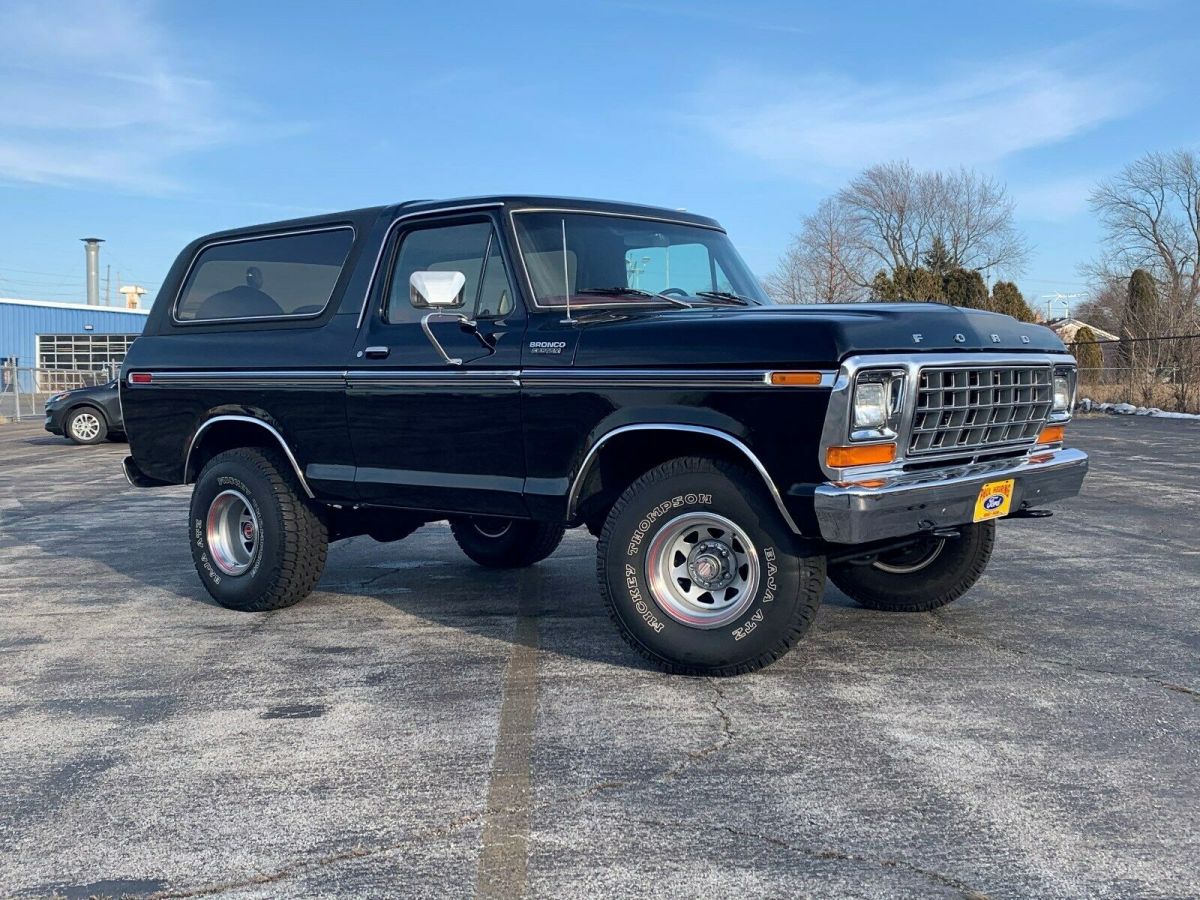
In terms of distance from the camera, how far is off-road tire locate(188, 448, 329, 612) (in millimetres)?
6453

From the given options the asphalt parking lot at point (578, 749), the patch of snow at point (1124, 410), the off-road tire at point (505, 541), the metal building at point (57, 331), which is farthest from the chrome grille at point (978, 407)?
the metal building at point (57, 331)

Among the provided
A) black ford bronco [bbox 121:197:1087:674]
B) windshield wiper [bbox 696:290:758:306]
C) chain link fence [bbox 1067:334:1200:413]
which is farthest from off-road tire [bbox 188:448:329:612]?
chain link fence [bbox 1067:334:1200:413]

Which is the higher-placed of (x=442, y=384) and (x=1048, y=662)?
(x=442, y=384)

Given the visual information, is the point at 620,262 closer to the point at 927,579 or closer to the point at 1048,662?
the point at 927,579

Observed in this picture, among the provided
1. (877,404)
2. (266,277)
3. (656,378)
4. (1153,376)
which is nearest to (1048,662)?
(877,404)

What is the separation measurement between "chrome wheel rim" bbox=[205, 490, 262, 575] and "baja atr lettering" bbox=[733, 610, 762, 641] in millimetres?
3076

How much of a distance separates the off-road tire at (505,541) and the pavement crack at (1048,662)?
8.69 ft

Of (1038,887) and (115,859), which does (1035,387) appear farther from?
(115,859)

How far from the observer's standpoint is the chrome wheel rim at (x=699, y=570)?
4.88 metres

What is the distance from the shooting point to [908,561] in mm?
6168

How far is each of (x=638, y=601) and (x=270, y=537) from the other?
7.95 feet

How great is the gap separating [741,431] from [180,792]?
2376 mm

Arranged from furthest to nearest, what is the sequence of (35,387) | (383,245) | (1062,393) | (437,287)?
(35,387) → (383,245) → (1062,393) → (437,287)

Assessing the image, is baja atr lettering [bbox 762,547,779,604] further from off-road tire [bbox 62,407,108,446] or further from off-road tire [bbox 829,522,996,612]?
off-road tire [bbox 62,407,108,446]
